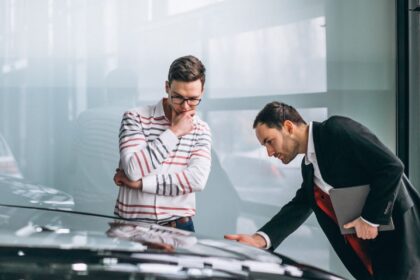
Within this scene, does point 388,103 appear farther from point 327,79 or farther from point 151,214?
point 151,214

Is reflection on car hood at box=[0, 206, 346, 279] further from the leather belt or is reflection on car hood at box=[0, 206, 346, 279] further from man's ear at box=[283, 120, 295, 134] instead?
man's ear at box=[283, 120, 295, 134]

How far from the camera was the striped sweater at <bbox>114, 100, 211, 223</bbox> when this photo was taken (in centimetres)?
274

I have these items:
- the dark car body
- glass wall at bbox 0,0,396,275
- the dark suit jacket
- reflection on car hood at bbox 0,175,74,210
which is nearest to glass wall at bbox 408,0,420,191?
glass wall at bbox 0,0,396,275

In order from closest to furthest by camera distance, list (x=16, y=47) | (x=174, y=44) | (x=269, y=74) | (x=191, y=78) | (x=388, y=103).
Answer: (x=191, y=78), (x=16, y=47), (x=174, y=44), (x=269, y=74), (x=388, y=103)

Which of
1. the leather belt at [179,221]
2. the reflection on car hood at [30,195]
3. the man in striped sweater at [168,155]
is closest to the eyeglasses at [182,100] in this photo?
the man in striped sweater at [168,155]

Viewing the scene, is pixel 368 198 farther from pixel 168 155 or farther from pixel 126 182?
pixel 126 182

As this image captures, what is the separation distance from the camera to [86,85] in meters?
4.19

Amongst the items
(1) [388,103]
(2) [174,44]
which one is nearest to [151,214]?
(2) [174,44]

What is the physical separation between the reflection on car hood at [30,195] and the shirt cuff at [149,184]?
1484 millimetres

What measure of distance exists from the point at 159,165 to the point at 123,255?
1.61 meters

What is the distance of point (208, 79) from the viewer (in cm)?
452

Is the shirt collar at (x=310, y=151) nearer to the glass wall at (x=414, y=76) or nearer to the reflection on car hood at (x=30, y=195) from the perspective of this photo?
the reflection on car hood at (x=30, y=195)

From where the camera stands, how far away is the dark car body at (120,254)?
1150mm

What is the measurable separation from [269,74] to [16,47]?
1.74 meters
